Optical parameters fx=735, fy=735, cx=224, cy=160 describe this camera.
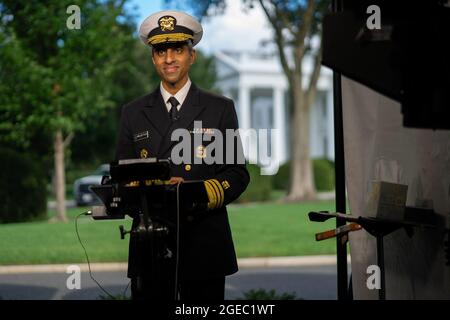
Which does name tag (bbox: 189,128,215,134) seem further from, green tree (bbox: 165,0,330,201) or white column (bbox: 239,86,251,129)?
white column (bbox: 239,86,251,129)

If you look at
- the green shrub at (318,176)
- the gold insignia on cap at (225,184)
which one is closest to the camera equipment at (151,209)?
the gold insignia on cap at (225,184)

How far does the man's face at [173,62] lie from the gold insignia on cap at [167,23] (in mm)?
79

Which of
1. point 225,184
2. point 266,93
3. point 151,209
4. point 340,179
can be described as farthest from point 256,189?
point 266,93

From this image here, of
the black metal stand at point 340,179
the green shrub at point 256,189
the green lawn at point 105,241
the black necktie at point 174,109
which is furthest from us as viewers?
the green shrub at point 256,189

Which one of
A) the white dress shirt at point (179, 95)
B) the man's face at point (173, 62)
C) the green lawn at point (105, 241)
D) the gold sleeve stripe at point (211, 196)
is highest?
the man's face at point (173, 62)

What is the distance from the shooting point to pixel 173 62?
10.8 ft

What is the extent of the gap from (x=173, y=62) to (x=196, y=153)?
0.42 metres

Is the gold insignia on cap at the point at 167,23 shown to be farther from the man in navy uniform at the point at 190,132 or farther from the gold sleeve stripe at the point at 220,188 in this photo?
the gold sleeve stripe at the point at 220,188

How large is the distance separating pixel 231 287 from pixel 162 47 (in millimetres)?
5789

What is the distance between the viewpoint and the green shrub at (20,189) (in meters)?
18.2

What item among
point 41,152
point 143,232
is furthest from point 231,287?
point 41,152

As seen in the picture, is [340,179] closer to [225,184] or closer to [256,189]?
[225,184]

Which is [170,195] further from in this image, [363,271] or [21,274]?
[21,274]

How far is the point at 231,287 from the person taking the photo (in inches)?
344
